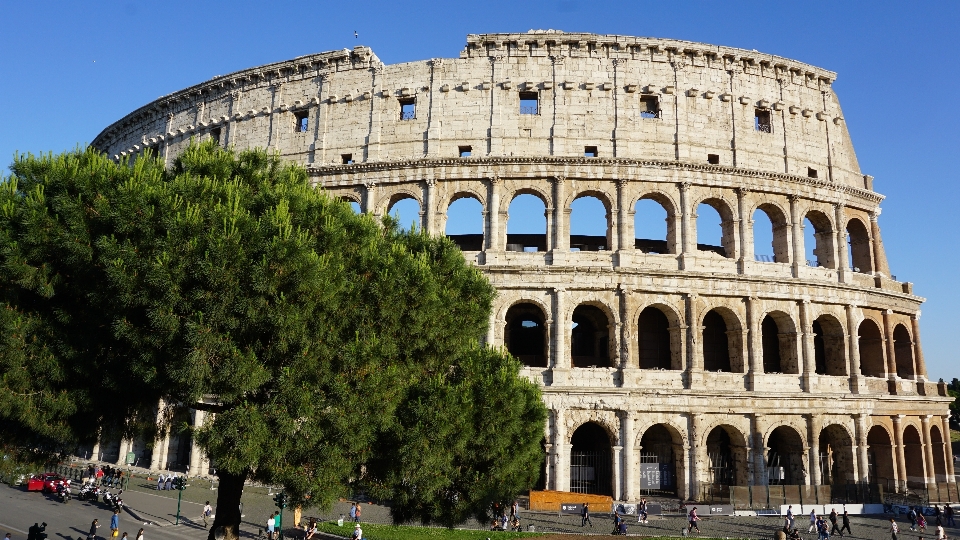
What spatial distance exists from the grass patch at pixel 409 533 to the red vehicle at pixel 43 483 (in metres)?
11.2

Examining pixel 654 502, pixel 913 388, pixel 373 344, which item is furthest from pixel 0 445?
pixel 913 388

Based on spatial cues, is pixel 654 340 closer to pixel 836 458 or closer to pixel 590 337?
pixel 590 337

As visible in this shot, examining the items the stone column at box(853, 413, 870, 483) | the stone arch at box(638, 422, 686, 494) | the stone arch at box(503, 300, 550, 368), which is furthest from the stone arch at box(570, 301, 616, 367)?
the stone column at box(853, 413, 870, 483)

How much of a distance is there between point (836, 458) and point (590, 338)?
30.5 feet

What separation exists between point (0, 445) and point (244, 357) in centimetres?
448

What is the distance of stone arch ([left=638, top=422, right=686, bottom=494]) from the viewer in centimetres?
2014

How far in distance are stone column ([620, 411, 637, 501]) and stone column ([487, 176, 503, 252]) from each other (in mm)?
6738

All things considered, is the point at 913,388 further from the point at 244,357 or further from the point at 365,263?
the point at 244,357

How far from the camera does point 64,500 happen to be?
20484 mm

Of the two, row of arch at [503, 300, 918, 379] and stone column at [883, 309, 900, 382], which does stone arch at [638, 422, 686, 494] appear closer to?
row of arch at [503, 300, 918, 379]

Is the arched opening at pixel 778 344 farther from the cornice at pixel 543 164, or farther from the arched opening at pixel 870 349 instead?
the cornice at pixel 543 164

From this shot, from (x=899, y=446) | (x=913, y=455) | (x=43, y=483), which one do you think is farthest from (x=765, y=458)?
(x=43, y=483)

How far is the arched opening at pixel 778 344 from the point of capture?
71.1 feet

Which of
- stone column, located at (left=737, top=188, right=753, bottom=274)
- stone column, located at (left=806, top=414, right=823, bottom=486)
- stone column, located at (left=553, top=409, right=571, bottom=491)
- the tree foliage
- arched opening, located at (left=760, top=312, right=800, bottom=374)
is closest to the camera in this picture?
the tree foliage
